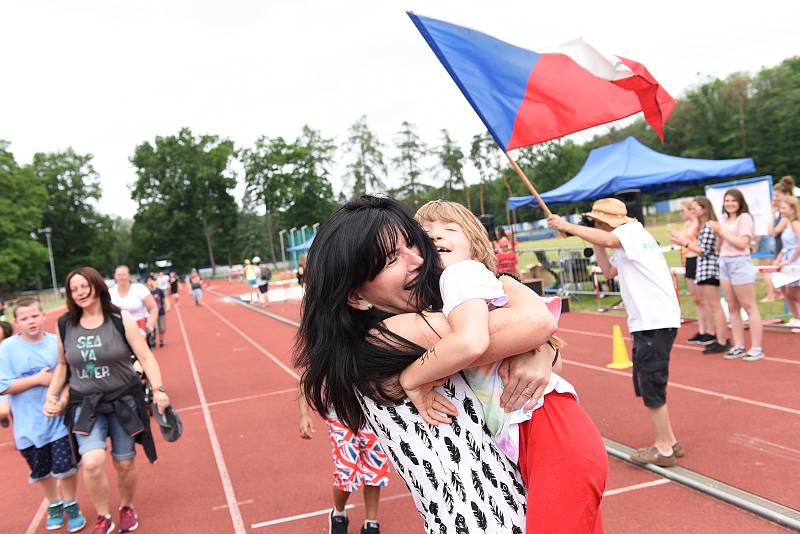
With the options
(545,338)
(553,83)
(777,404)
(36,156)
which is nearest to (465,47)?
(553,83)

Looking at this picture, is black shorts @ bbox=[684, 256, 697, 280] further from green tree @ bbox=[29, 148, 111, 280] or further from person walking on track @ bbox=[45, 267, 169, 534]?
green tree @ bbox=[29, 148, 111, 280]

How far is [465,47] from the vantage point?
13.8 feet

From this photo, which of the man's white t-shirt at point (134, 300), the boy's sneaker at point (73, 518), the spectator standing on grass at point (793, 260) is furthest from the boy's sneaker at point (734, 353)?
the man's white t-shirt at point (134, 300)

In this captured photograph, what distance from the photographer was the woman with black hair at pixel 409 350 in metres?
1.41

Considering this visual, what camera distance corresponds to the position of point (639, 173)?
14367 mm

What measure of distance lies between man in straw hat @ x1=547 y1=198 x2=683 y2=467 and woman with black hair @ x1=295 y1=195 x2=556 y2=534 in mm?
3137

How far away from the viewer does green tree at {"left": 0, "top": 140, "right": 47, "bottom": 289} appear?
53188 mm

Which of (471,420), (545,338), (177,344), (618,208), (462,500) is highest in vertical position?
(618,208)

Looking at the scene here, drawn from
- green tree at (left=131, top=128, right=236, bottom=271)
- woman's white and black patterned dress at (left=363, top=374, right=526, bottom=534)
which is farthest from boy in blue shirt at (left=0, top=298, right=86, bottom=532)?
green tree at (left=131, top=128, right=236, bottom=271)

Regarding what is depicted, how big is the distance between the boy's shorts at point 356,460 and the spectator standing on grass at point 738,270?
18.3ft

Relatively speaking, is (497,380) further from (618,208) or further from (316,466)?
(316,466)

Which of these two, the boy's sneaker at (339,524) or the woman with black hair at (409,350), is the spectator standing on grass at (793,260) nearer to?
the boy's sneaker at (339,524)

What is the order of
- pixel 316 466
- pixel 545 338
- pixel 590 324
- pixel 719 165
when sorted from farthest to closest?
1. pixel 719 165
2. pixel 590 324
3. pixel 316 466
4. pixel 545 338

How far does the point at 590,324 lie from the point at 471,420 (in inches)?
428
